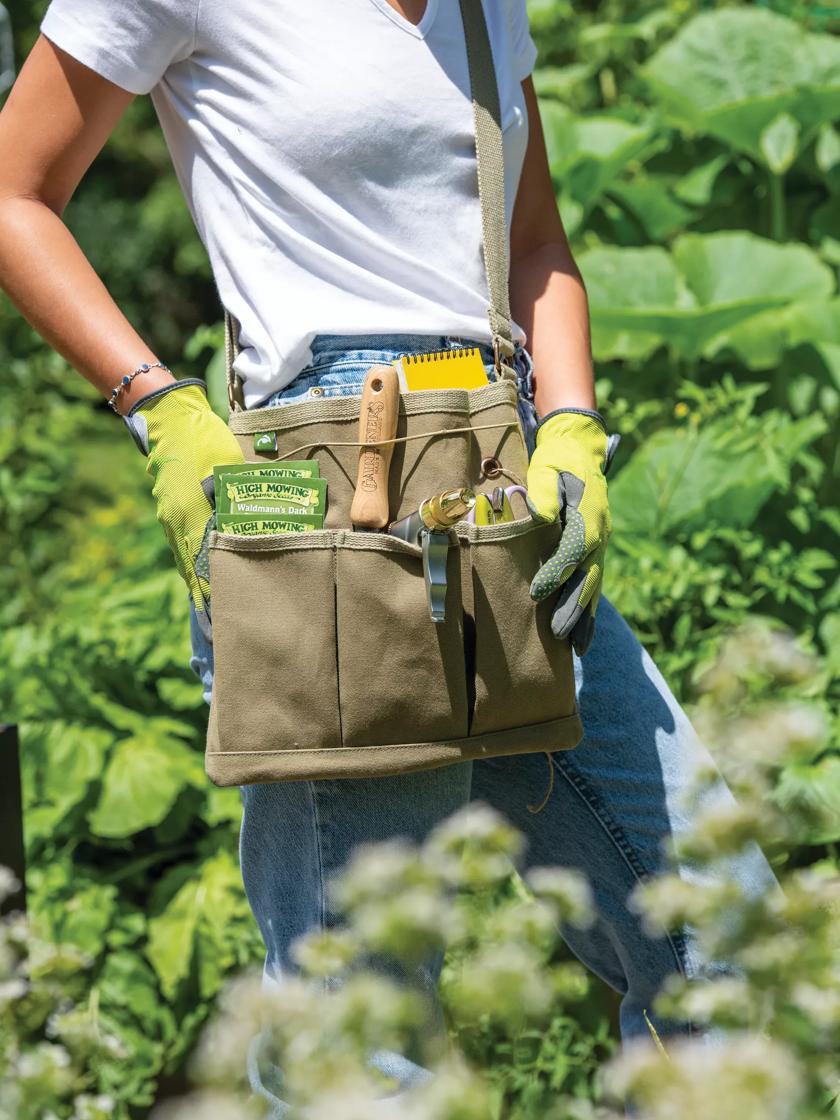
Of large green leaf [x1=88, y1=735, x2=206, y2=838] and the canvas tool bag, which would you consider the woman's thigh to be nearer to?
the canvas tool bag

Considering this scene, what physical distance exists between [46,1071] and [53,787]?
169cm

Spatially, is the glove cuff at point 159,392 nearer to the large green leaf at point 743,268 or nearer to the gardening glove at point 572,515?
the gardening glove at point 572,515

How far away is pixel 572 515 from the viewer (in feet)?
4.49

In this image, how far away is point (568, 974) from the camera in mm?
982

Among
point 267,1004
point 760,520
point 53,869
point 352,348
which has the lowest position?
point 53,869

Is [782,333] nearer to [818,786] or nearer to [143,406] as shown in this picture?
[818,786]

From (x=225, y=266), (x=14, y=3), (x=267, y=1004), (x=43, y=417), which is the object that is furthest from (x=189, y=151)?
(x=14, y=3)

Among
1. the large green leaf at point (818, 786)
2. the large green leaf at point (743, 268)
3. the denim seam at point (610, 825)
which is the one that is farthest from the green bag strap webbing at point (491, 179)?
the large green leaf at point (743, 268)

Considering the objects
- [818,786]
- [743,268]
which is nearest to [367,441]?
[818,786]

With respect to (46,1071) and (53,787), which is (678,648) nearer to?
(53,787)

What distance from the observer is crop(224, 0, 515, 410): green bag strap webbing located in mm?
1391

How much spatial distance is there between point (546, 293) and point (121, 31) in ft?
1.85

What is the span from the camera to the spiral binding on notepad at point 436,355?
1.34m

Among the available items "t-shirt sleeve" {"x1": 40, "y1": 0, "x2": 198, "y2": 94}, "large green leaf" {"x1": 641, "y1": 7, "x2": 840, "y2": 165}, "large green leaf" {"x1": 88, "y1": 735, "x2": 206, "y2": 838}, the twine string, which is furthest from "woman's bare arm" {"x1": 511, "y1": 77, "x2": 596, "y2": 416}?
"large green leaf" {"x1": 641, "y1": 7, "x2": 840, "y2": 165}
